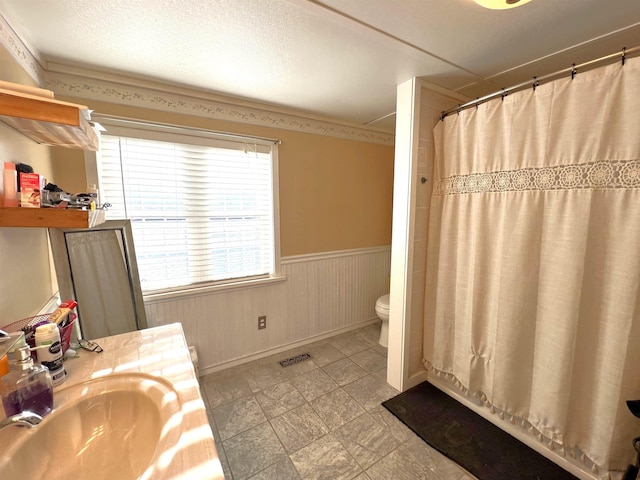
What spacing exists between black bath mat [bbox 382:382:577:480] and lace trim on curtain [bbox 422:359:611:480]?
87 mm

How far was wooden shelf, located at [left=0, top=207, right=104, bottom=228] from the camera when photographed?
2.88 feet

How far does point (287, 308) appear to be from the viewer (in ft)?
8.35

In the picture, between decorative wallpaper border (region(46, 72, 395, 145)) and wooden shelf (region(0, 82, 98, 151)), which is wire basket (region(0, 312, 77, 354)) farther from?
decorative wallpaper border (region(46, 72, 395, 145))

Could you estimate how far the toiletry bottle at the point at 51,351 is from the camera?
33.8 inches

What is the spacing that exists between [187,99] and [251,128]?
479 millimetres

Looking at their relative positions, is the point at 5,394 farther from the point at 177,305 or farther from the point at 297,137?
the point at 297,137

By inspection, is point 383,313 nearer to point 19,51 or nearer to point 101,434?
point 101,434

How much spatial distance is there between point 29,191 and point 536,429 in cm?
250

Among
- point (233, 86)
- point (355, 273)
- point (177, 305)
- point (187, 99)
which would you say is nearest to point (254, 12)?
point (233, 86)

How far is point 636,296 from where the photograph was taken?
3.60 ft

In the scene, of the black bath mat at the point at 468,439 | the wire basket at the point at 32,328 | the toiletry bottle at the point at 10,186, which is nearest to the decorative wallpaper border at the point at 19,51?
the toiletry bottle at the point at 10,186

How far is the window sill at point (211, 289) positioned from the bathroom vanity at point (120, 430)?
933mm

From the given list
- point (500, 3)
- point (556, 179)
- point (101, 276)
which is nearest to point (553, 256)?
point (556, 179)

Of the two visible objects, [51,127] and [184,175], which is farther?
[184,175]
